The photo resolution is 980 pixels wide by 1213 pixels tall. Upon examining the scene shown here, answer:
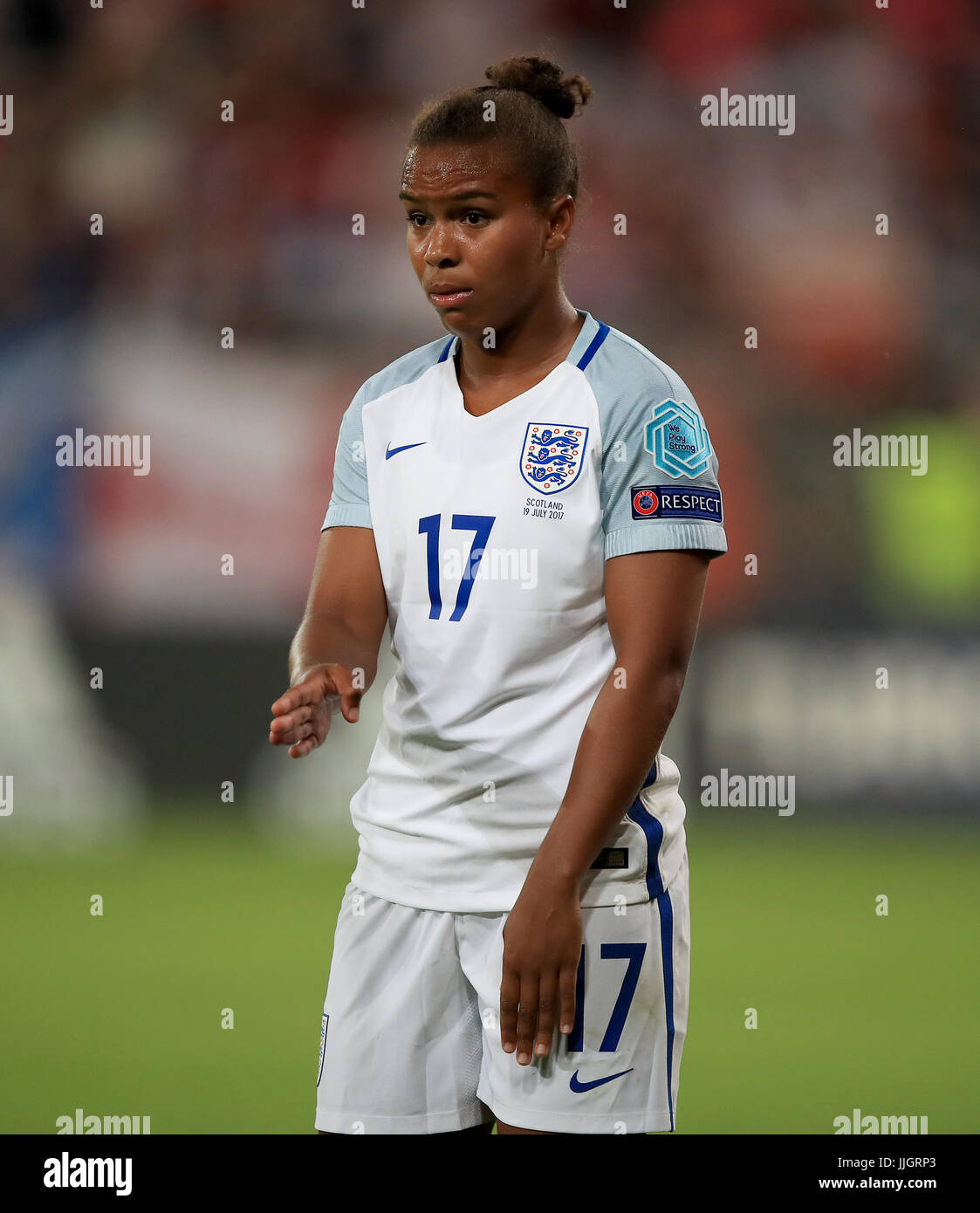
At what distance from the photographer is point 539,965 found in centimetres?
177

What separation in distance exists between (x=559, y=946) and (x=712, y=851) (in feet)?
11.4

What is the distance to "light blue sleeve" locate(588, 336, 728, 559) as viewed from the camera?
70.4 inches

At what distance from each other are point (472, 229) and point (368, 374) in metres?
3.83

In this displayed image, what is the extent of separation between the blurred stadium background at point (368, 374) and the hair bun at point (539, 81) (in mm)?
3179

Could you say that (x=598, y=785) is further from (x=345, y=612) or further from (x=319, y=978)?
(x=319, y=978)

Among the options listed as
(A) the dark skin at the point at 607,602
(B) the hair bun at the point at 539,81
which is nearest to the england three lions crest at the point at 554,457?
(A) the dark skin at the point at 607,602

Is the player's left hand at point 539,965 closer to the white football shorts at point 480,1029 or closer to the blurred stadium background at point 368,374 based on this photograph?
the white football shorts at point 480,1029

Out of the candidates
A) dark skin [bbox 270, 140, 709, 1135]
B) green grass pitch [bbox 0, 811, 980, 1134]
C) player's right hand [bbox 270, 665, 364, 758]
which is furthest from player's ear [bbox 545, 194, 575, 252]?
green grass pitch [bbox 0, 811, 980, 1134]

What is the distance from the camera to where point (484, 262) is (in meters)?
1.85

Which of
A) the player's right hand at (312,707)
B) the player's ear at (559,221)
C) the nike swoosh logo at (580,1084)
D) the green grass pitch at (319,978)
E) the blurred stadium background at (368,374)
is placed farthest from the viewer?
the blurred stadium background at (368,374)

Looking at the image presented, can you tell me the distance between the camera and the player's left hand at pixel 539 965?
1762 mm

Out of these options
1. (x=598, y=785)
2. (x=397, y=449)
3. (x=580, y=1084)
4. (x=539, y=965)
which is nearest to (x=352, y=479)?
(x=397, y=449)

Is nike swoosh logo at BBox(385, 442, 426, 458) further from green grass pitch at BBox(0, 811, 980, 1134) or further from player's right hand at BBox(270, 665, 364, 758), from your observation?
green grass pitch at BBox(0, 811, 980, 1134)

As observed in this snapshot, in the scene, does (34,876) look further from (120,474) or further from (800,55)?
(800,55)
